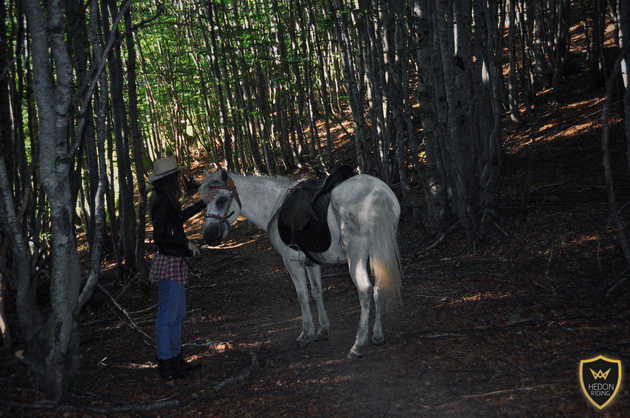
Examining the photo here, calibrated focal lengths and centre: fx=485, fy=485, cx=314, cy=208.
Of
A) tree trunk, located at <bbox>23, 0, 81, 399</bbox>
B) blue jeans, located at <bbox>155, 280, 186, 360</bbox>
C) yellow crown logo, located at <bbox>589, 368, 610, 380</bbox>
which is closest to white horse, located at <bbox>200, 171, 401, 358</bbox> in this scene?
blue jeans, located at <bbox>155, 280, 186, 360</bbox>

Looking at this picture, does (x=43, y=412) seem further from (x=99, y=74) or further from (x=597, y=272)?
(x=597, y=272)

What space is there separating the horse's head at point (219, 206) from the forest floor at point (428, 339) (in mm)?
1363

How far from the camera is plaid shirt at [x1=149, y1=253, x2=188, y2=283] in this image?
4.82 metres

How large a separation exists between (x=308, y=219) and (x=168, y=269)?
1562 mm

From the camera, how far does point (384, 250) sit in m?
5.00

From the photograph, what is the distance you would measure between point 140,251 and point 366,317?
5312 millimetres

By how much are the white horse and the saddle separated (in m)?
0.10

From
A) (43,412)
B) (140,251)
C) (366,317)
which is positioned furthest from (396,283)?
(140,251)

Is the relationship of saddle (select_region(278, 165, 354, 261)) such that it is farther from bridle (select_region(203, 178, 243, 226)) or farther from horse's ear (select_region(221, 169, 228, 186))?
horse's ear (select_region(221, 169, 228, 186))

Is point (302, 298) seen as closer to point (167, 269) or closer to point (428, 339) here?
point (428, 339)

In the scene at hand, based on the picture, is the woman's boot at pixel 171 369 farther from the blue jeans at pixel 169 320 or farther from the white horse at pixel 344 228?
the white horse at pixel 344 228

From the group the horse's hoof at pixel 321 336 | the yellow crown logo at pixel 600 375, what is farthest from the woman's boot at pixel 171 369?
the yellow crown logo at pixel 600 375

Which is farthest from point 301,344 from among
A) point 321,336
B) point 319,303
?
point 319,303

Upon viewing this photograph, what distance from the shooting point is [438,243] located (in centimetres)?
858
